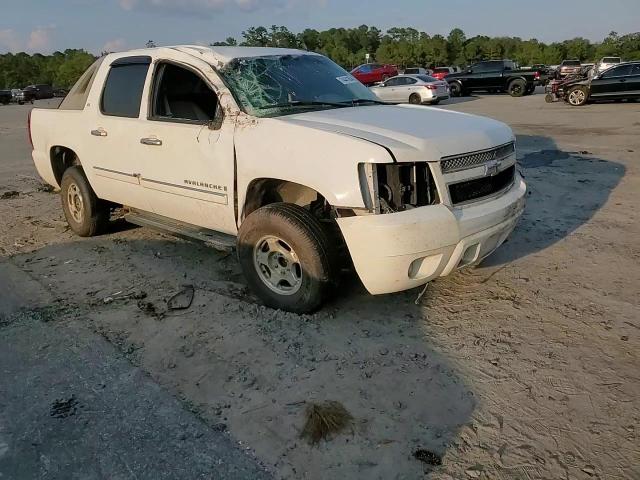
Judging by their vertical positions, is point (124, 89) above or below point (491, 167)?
above

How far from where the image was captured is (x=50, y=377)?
10.5ft

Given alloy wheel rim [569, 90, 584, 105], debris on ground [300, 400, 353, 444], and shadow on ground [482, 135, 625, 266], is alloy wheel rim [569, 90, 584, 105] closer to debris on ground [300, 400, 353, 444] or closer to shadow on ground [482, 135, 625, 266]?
shadow on ground [482, 135, 625, 266]

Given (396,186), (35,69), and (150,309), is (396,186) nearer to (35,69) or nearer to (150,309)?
(150,309)

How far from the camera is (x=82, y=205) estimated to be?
5.79m

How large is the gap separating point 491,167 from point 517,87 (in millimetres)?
27569

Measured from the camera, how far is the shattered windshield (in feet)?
13.4

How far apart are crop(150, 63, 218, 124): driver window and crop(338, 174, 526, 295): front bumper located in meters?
1.93

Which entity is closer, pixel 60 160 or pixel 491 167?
pixel 491 167

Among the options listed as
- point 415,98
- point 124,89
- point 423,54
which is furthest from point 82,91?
point 423,54

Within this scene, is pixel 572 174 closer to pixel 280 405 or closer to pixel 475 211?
pixel 475 211

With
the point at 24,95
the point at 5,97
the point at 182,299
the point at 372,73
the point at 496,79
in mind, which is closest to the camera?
the point at 182,299

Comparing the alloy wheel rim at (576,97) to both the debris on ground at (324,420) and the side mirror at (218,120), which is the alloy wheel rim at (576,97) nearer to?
the side mirror at (218,120)

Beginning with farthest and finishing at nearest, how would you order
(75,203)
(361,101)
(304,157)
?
(75,203) < (361,101) < (304,157)

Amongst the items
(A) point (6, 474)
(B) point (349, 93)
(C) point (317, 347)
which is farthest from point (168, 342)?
(B) point (349, 93)
